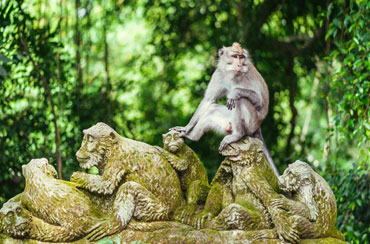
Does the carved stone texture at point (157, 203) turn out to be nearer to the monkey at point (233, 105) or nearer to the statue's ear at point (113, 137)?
the statue's ear at point (113, 137)

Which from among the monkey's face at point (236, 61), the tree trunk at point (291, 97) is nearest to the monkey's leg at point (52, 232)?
the monkey's face at point (236, 61)

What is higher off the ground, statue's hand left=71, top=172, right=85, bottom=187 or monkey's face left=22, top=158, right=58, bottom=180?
monkey's face left=22, top=158, right=58, bottom=180

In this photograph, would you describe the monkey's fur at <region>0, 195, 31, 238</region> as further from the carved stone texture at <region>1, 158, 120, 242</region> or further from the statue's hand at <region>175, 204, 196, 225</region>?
the statue's hand at <region>175, 204, 196, 225</region>

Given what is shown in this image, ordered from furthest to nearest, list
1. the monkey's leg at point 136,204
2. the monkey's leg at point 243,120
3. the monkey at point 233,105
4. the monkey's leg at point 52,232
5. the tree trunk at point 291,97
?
the tree trunk at point 291,97 → the monkey at point 233,105 → the monkey's leg at point 243,120 → the monkey's leg at point 136,204 → the monkey's leg at point 52,232

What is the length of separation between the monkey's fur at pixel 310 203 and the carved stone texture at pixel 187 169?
0.69 m

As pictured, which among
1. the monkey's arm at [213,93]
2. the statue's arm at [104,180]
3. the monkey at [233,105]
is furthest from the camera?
the monkey's arm at [213,93]

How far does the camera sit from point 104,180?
4.43 meters

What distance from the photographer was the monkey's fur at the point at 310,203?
419 cm

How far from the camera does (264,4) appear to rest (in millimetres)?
10008

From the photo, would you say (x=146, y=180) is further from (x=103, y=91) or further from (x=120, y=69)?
(x=120, y=69)

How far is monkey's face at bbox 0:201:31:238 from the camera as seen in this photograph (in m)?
4.15

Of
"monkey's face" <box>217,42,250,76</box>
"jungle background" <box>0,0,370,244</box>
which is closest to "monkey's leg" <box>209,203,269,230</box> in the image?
"monkey's face" <box>217,42,250,76</box>

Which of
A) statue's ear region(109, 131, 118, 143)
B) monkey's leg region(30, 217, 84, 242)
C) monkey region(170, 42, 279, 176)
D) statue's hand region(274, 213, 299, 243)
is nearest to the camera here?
statue's hand region(274, 213, 299, 243)

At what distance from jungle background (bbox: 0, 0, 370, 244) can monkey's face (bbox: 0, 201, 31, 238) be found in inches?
134
